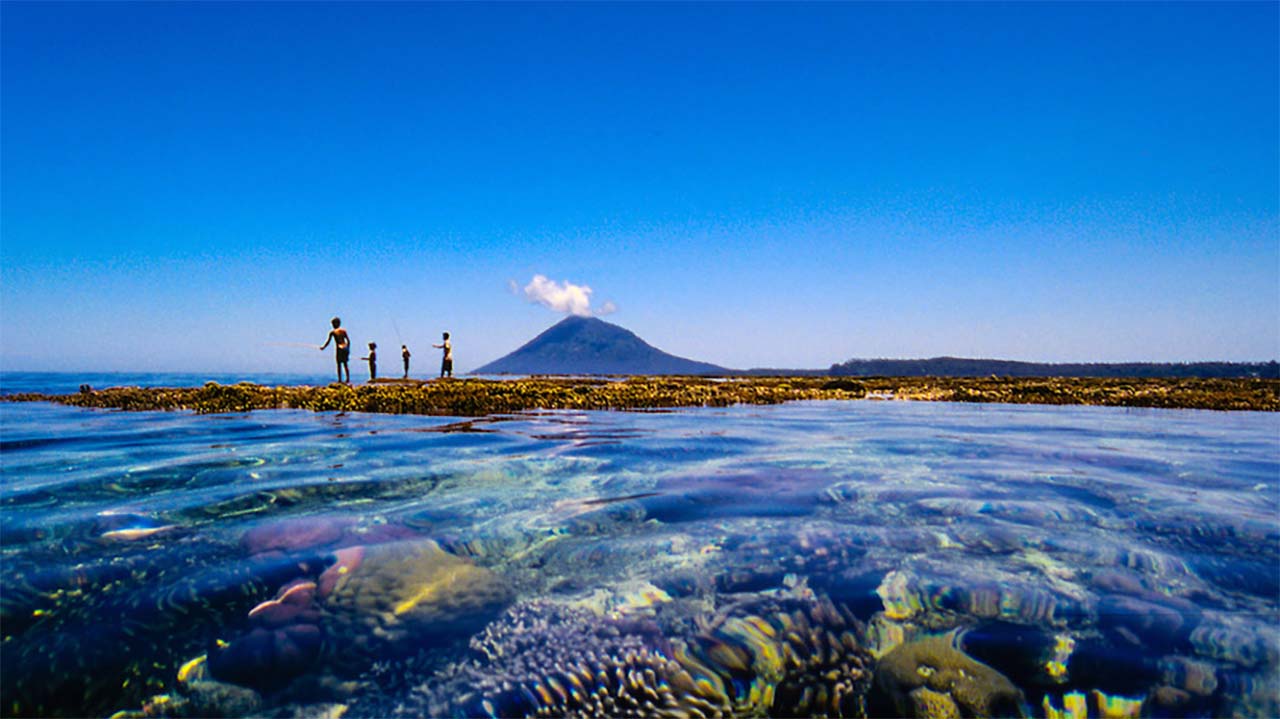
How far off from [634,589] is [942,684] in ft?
6.86

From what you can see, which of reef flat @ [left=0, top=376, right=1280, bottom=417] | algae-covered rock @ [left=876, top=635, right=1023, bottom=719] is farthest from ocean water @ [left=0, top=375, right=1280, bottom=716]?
reef flat @ [left=0, top=376, right=1280, bottom=417]

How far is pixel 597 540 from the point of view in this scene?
222 inches

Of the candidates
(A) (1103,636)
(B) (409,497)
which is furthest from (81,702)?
(A) (1103,636)

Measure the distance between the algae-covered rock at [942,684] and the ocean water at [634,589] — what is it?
2cm

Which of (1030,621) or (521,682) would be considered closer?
(521,682)

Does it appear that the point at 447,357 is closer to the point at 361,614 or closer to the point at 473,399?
the point at 473,399

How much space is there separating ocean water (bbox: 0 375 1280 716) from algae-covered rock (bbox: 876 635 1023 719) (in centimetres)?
2

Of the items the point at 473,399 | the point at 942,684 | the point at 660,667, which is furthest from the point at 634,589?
the point at 473,399

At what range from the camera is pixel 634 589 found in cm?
448

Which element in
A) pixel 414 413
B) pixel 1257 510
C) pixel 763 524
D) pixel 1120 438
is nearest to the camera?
pixel 763 524

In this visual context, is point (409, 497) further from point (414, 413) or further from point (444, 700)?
point (414, 413)

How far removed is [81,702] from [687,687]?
3201mm

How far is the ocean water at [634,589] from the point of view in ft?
10.7

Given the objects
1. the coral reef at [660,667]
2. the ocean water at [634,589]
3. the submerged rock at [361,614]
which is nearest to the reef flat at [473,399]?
the ocean water at [634,589]
